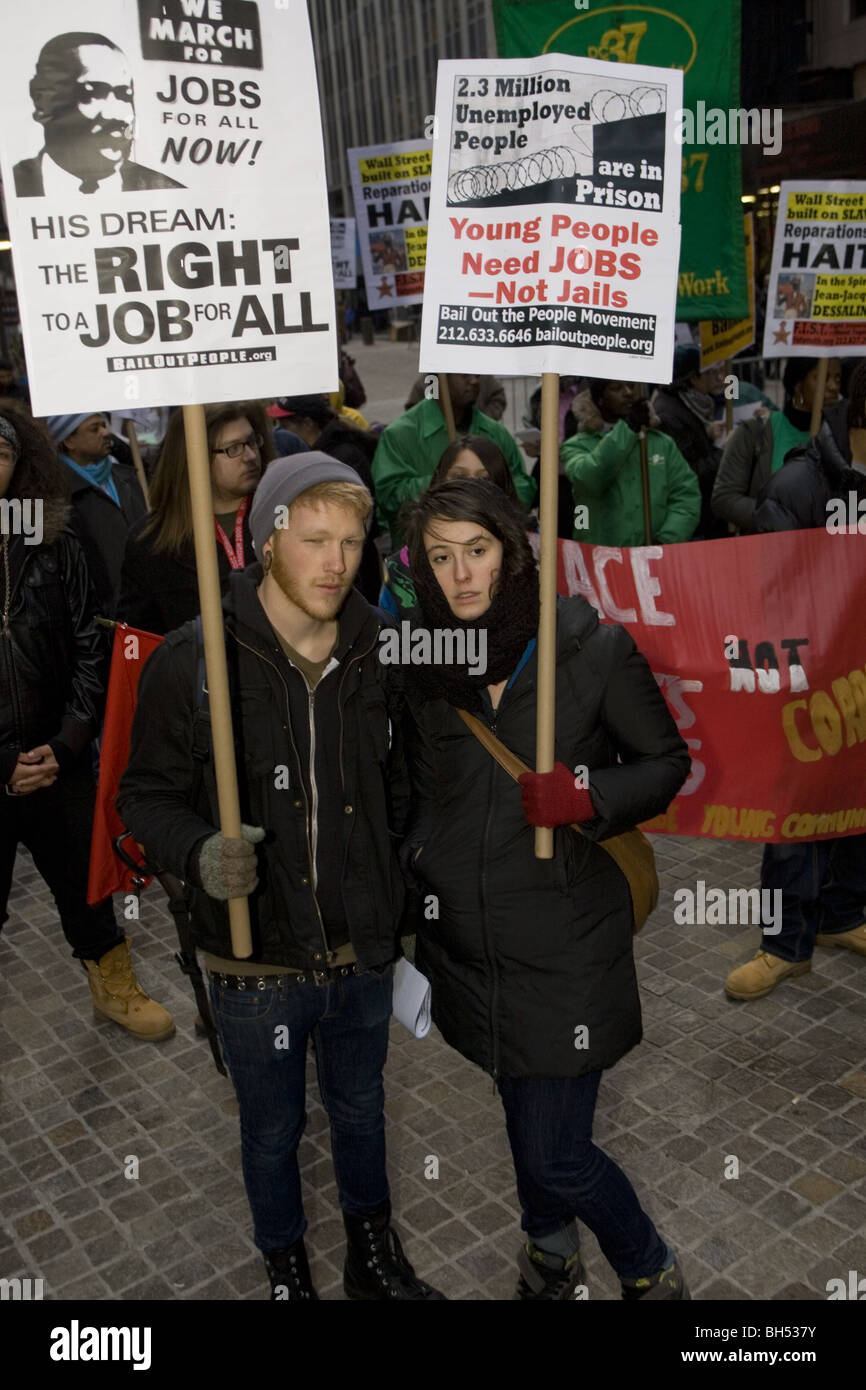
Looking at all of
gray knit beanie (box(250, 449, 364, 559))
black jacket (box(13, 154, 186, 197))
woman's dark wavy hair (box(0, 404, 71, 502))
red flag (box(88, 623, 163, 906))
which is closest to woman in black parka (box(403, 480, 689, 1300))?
gray knit beanie (box(250, 449, 364, 559))

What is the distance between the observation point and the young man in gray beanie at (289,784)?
9.28 feet

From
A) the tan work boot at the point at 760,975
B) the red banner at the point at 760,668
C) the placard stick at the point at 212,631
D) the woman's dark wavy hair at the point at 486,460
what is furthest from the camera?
the tan work boot at the point at 760,975

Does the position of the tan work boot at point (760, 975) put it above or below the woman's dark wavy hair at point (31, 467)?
below

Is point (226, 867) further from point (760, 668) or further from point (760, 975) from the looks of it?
point (760, 975)

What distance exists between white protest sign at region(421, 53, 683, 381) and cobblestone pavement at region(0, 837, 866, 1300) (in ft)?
7.88

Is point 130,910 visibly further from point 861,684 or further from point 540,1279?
point 861,684

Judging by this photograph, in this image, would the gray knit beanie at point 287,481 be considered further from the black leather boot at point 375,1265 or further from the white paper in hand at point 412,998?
the black leather boot at point 375,1265

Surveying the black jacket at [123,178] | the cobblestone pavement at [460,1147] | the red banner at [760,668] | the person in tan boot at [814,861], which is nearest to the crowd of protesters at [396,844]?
the cobblestone pavement at [460,1147]

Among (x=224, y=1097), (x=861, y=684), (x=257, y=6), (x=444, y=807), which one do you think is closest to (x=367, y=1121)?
(x=444, y=807)

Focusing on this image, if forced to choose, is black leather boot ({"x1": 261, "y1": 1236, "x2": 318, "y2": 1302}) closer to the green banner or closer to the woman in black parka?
the woman in black parka

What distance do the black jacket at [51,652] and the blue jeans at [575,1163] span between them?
2.10 m

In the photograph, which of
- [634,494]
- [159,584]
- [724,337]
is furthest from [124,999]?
[724,337]

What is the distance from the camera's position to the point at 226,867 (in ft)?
8.85

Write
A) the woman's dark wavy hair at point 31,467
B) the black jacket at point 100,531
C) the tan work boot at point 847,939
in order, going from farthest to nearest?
1. the black jacket at point 100,531
2. the tan work boot at point 847,939
3. the woman's dark wavy hair at point 31,467
